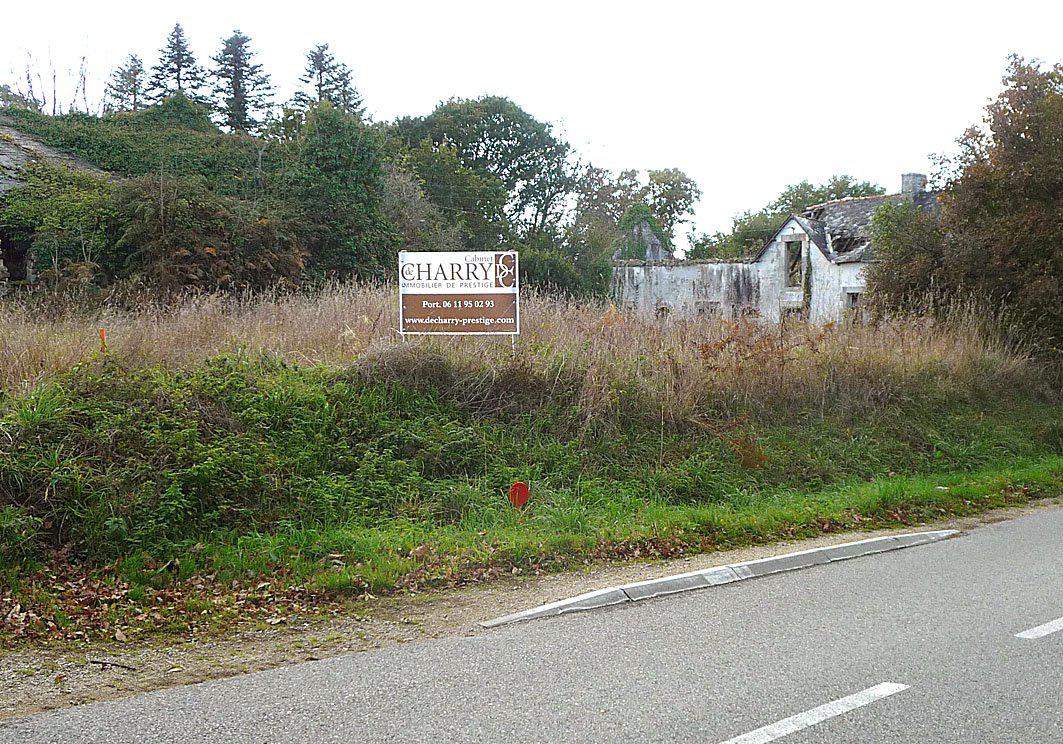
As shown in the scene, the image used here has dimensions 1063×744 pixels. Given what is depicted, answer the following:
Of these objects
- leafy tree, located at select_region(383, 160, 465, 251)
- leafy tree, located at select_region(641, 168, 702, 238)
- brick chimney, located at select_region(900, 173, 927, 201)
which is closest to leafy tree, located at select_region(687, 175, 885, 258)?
leafy tree, located at select_region(641, 168, 702, 238)

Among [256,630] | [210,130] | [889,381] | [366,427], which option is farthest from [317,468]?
[210,130]

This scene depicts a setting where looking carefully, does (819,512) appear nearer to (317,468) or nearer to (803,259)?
(317,468)

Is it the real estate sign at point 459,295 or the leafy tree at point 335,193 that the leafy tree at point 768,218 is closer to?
the leafy tree at point 335,193

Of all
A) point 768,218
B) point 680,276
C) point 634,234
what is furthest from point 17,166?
point 768,218

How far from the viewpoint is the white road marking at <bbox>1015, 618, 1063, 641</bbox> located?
6297mm

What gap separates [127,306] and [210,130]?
19.2 metres

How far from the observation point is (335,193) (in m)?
25.7

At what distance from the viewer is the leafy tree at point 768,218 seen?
62188 mm

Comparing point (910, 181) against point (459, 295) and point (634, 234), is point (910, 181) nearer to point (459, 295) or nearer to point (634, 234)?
point (634, 234)

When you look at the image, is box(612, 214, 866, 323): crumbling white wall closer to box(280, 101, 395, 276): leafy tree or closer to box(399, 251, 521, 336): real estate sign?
box(280, 101, 395, 276): leafy tree

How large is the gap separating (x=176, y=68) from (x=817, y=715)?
55.0 m

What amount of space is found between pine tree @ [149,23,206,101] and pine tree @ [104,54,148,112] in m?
1.25

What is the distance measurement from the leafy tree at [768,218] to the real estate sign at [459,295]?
46.2 metres

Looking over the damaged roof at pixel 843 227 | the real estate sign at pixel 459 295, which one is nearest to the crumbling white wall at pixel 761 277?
the damaged roof at pixel 843 227
